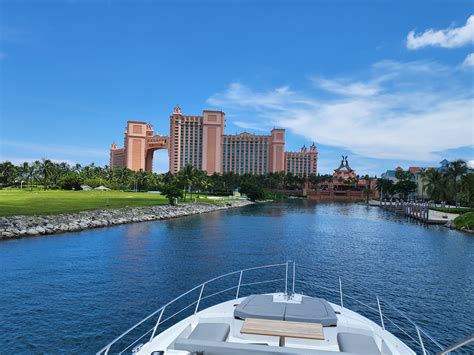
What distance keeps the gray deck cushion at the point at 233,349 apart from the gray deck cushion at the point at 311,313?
8.62ft

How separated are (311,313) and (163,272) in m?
18.8

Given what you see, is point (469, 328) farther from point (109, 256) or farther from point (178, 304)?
point (109, 256)

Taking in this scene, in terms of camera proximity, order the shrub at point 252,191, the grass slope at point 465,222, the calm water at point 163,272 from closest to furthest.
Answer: the calm water at point 163,272 → the grass slope at point 465,222 → the shrub at point 252,191

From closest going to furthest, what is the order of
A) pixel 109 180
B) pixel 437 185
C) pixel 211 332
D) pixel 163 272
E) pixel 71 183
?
1. pixel 211 332
2. pixel 163 272
3. pixel 437 185
4. pixel 71 183
5. pixel 109 180

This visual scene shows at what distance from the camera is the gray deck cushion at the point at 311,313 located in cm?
981

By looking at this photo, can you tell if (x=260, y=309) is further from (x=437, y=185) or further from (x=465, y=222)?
(x=437, y=185)

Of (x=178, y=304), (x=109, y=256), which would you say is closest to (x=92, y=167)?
(x=109, y=256)

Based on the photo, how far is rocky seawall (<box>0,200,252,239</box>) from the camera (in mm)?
40884

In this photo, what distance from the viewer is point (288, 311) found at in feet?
33.9

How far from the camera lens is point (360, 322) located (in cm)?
1087

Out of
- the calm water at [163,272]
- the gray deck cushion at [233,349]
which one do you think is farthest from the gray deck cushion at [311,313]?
the calm water at [163,272]

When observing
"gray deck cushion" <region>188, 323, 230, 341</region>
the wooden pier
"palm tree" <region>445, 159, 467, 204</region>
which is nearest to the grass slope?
the wooden pier

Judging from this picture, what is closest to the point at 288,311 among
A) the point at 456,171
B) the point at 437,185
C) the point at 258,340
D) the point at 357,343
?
the point at 258,340

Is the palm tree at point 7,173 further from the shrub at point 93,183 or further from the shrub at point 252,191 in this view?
the shrub at point 252,191
